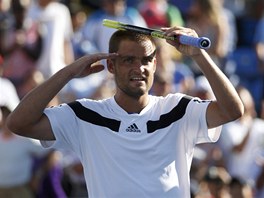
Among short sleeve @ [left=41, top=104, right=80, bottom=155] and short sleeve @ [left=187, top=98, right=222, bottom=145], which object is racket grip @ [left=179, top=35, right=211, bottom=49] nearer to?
short sleeve @ [left=187, top=98, right=222, bottom=145]

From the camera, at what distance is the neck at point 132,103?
5816 mm

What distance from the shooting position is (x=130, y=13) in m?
11.8

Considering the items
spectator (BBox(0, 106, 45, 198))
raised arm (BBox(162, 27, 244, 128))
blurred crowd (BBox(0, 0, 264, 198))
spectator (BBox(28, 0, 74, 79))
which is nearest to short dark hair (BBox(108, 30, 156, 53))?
raised arm (BBox(162, 27, 244, 128))

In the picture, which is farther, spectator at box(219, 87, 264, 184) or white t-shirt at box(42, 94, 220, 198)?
spectator at box(219, 87, 264, 184)

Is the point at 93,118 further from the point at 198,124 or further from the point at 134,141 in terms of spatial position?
the point at 198,124

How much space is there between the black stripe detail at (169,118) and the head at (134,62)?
0.18 m

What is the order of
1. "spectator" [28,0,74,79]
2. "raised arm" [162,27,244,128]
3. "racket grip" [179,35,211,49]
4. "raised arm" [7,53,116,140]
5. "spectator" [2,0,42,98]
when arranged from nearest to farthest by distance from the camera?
"racket grip" [179,35,211,49], "raised arm" [162,27,244,128], "raised arm" [7,53,116,140], "spectator" [2,0,42,98], "spectator" [28,0,74,79]

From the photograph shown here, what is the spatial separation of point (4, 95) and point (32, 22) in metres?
1.30

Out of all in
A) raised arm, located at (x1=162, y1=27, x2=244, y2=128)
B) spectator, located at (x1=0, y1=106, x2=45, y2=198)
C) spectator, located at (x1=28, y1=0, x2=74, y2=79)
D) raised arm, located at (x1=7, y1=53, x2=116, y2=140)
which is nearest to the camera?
raised arm, located at (x1=162, y1=27, x2=244, y2=128)

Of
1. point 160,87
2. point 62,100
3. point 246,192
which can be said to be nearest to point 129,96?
point 246,192

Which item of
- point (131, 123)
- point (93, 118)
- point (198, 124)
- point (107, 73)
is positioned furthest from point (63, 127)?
point (107, 73)

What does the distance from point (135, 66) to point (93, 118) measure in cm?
41

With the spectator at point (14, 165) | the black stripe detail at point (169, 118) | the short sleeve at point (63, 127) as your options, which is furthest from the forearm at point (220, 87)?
the spectator at point (14, 165)

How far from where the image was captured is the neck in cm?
582
